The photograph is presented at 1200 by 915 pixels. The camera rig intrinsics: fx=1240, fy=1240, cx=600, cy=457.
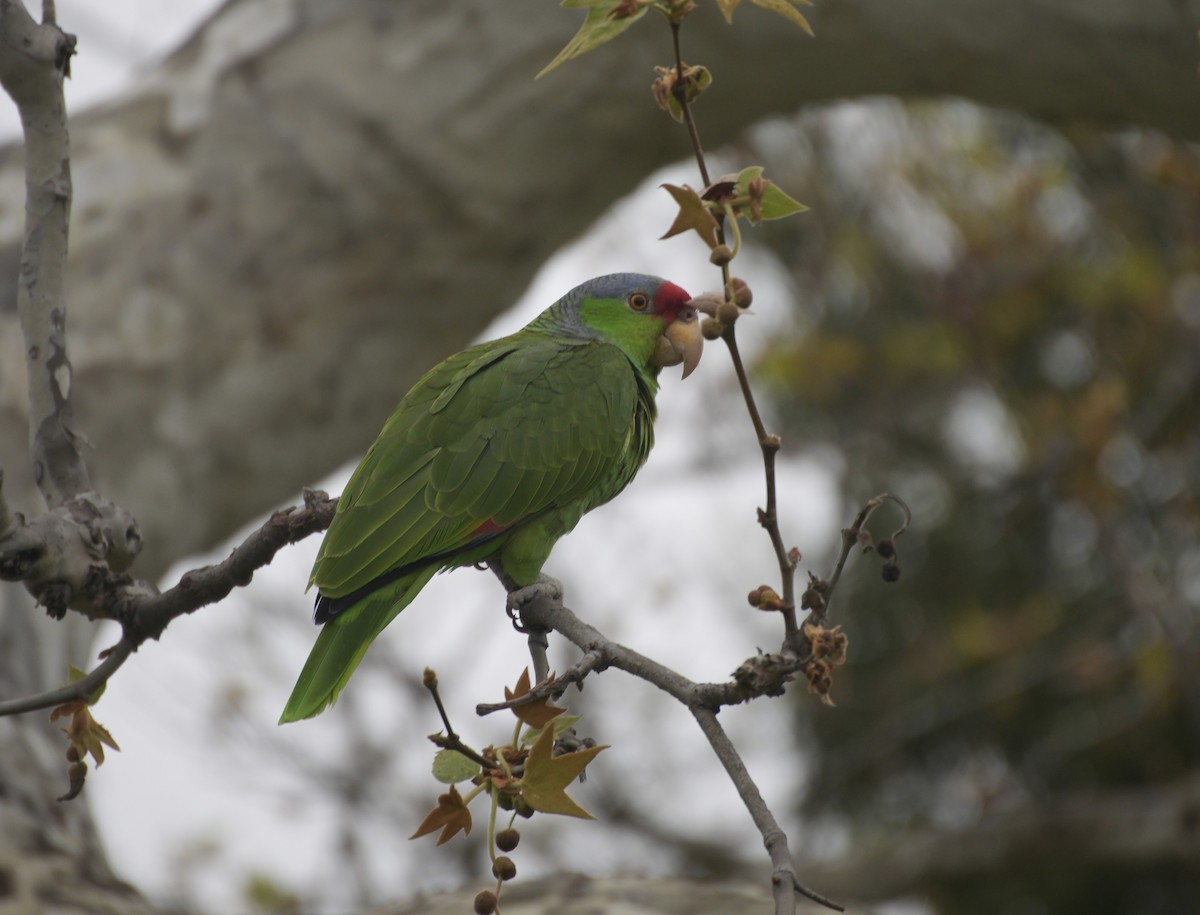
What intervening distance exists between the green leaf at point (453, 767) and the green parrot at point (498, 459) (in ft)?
2.08

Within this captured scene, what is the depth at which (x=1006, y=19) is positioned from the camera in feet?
11.8

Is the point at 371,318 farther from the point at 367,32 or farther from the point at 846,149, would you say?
the point at 846,149

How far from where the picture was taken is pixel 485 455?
2.49 meters

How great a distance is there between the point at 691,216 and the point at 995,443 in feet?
17.7

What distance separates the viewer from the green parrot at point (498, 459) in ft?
7.23

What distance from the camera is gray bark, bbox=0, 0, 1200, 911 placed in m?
3.60

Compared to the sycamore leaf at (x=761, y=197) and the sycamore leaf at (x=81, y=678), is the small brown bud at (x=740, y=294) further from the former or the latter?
the sycamore leaf at (x=81, y=678)

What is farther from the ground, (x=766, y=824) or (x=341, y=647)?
(x=341, y=647)

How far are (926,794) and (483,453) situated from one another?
16.1ft

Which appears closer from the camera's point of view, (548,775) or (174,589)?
(548,775)

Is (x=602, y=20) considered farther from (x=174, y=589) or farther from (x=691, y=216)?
(x=174, y=589)

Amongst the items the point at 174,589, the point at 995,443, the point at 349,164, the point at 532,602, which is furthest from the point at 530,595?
the point at 995,443

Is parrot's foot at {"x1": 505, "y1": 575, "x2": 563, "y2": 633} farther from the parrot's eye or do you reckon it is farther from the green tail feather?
the parrot's eye

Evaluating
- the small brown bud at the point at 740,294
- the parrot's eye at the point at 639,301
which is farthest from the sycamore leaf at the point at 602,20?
the parrot's eye at the point at 639,301
